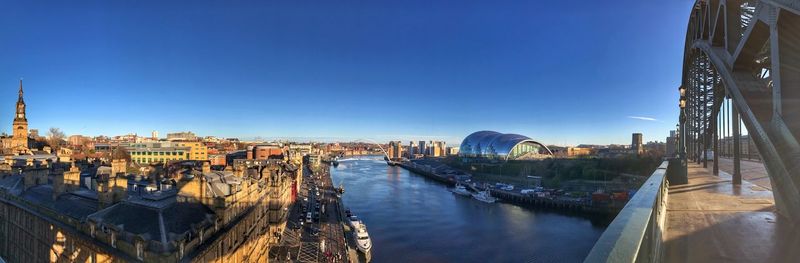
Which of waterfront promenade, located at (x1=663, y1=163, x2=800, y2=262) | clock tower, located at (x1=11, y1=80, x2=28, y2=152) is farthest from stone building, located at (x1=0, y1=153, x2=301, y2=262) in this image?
clock tower, located at (x1=11, y1=80, x2=28, y2=152)

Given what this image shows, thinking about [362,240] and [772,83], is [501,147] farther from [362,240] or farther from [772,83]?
[772,83]

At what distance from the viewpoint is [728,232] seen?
12.3 feet

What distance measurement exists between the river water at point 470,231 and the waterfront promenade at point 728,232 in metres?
15.8

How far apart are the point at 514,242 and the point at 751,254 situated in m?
21.7

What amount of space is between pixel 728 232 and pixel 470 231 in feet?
77.5

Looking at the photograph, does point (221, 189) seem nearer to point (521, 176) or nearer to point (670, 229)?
point (670, 229)

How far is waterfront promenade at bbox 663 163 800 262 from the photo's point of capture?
3.03m

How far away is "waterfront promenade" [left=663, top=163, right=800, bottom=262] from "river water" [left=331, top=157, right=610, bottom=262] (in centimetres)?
1580

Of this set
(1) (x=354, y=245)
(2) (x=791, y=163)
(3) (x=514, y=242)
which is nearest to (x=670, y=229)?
(2) (x=791, y=163)

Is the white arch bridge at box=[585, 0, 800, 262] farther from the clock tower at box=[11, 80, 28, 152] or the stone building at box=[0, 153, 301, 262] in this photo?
the clock tower at box=[11, 80, 28, 152]

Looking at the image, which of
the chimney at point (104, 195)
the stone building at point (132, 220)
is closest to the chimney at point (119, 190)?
the stone building at point (132, 220)

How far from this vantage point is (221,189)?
13461 millimetres

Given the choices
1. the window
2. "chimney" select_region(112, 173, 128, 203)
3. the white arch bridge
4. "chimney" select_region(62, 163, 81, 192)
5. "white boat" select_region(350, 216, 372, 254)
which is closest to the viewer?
the white arch bridge

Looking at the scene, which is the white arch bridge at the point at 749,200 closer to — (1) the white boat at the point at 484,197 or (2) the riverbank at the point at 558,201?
(2) the riverbank at the point at 558,201
